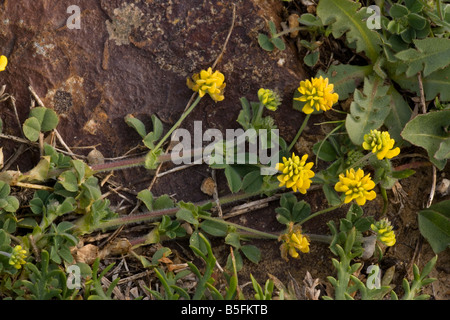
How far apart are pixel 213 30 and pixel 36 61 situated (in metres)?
1.12

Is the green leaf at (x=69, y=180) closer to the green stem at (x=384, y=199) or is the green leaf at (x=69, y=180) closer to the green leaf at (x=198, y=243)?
the green leaf at (x=198, y=243)

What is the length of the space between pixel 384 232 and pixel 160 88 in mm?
1625

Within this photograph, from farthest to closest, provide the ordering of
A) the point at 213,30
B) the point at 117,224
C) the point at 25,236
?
the point at 213,30
the point at 117,224
the point at 25,236

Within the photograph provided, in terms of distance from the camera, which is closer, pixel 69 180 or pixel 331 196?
pixel 69 180

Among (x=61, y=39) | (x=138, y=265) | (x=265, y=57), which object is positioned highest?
(x=61, y=39)

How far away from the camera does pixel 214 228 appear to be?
11.1ft

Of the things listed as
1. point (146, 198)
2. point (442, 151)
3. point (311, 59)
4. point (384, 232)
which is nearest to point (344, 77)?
point (311, 59)

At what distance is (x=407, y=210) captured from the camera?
11.8 feet

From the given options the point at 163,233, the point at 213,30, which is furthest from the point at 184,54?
the point at 163,233

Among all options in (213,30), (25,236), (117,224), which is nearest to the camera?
(25,236)

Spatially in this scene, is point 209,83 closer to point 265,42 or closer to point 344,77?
point 265,42

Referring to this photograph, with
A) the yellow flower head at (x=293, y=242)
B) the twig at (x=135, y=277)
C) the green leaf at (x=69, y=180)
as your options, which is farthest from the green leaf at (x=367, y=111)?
the green leaf at (x=69, y=180)

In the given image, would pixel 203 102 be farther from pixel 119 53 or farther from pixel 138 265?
pixel 138 265
